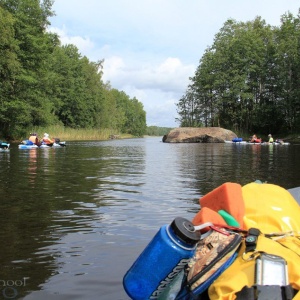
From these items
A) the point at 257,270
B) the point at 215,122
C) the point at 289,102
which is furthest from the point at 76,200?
the point at 215,122

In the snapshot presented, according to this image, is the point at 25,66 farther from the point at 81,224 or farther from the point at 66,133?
the point at 81,224

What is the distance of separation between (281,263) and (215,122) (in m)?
67.9

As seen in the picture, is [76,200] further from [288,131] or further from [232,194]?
[288,131]

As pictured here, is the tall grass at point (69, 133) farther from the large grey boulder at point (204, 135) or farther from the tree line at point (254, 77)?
the tree line at point (254, 77)

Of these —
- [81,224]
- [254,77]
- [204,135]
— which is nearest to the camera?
[81,224]

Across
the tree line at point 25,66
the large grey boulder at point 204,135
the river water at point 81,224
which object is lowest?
the river water at point 81,224

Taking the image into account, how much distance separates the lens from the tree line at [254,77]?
54.2m

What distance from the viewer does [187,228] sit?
275cm

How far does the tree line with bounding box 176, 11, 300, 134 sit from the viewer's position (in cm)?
5416

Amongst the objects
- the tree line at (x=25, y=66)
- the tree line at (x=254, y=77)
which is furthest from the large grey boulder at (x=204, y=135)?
the tree line at (x=25, y=66)

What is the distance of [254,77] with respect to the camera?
61250 millimetres

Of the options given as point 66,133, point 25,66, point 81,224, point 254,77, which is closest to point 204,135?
point 254,77

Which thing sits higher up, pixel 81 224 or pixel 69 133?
pixel 69 133

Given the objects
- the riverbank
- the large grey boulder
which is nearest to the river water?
the riverbank
